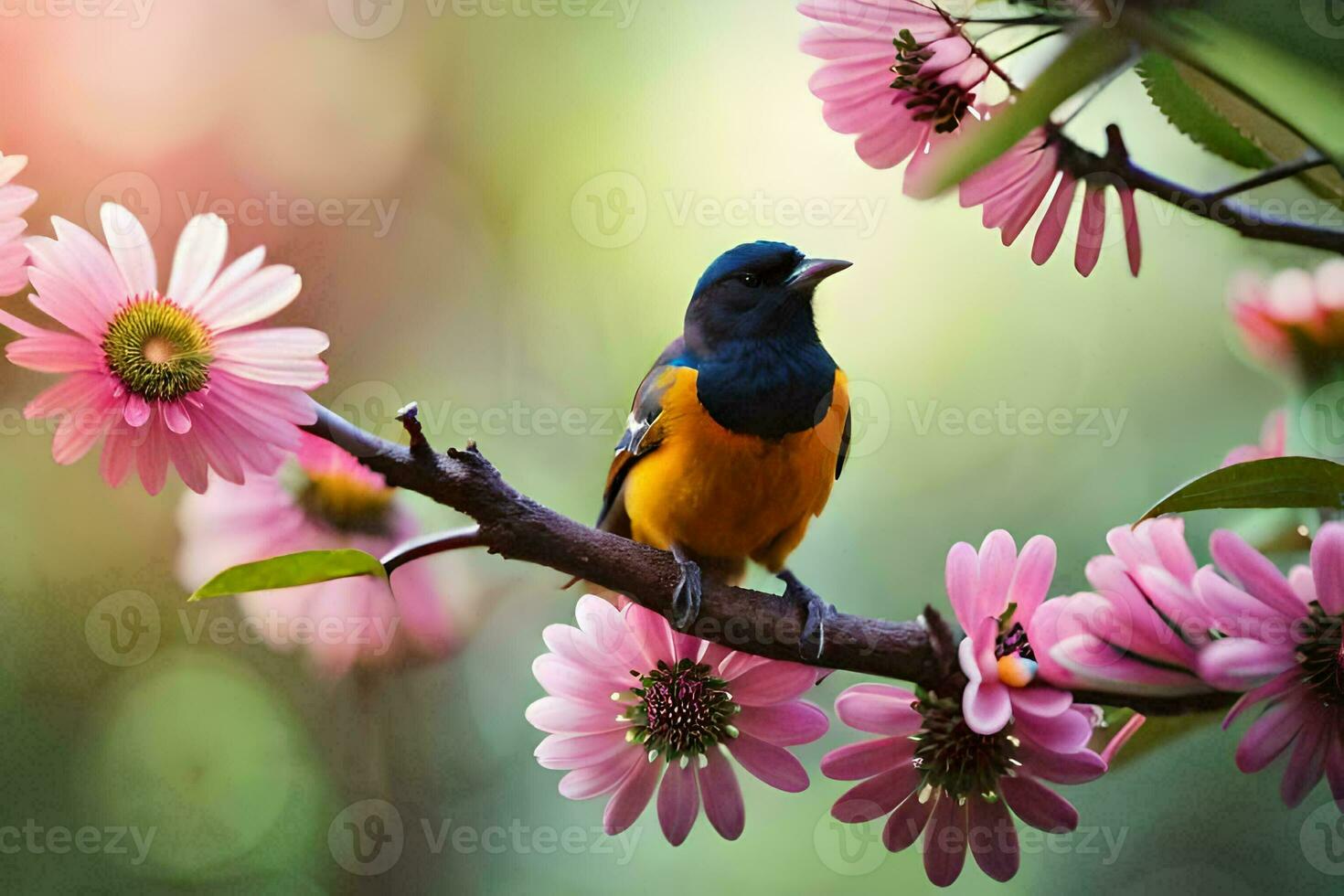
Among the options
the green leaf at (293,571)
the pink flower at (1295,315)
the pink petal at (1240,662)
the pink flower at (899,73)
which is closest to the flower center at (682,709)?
the green leaf at (293,571)

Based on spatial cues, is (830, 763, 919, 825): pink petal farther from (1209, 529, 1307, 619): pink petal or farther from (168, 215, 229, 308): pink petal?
(168, 215, 229, 308): pink petal

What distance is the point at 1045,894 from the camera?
0.95 m

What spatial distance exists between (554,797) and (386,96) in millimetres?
675

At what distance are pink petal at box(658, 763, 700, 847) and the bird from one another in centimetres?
16

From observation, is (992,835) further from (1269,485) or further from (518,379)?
(518,379)

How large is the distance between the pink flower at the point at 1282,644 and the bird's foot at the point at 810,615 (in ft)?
0.80

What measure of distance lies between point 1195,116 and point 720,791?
594 mm

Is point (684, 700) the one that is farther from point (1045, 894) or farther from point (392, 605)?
point (1045, 894)

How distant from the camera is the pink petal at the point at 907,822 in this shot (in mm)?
750

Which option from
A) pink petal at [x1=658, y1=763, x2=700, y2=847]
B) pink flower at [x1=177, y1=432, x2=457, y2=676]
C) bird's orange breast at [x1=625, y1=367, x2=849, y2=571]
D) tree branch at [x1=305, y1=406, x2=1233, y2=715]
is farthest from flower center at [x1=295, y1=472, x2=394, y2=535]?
pink petal at [x1=658, y1=763, x2=700, y2=847]

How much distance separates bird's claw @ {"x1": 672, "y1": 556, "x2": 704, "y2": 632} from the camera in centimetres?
75

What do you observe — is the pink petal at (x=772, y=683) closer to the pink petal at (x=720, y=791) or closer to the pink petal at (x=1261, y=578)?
the pink petal at (x=720, y=791)

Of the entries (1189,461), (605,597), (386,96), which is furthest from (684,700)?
(386,96)

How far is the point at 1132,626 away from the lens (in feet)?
2.19
